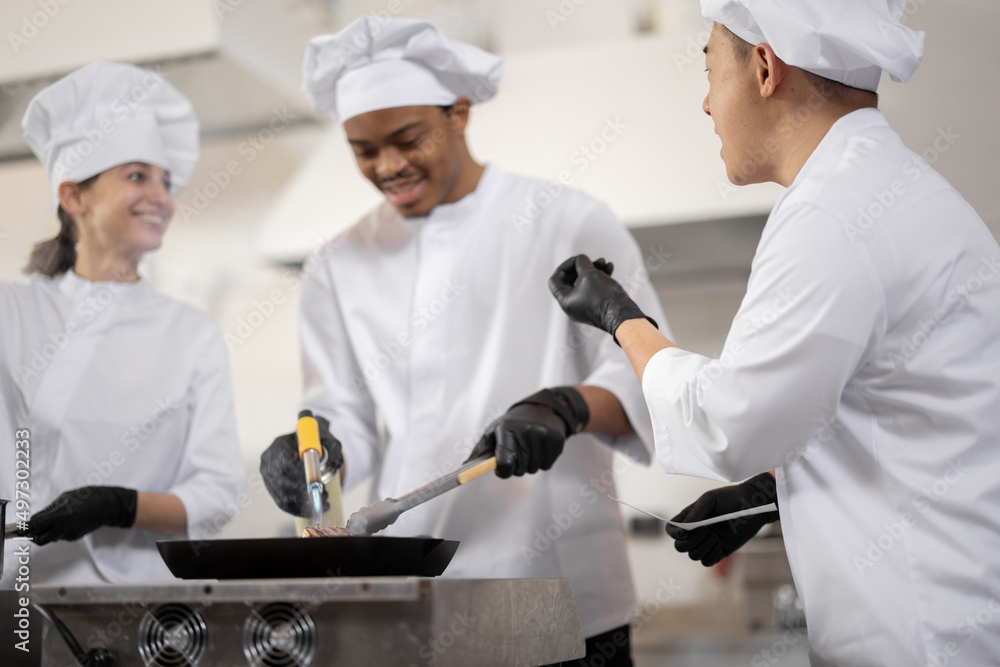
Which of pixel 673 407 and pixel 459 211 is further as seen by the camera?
pixel 459 211

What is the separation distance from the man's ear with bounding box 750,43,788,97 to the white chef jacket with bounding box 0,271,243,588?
1164mm

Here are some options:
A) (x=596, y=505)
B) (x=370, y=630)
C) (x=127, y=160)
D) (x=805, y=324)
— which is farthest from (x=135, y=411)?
(x=805, y=324)

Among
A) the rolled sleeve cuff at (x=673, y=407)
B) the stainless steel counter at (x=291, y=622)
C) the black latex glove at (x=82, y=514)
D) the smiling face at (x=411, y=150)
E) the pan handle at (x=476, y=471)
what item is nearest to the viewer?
the stainless steel counter at (x=291, y=622)

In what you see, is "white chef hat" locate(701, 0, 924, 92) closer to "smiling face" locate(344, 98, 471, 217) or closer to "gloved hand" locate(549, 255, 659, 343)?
"gloved hand" locate(549, 255, 659, 343)

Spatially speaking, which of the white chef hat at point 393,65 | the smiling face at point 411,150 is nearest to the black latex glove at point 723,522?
the smiling face at point 411,150

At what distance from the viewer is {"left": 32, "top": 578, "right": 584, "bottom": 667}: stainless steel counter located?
2.51 ft

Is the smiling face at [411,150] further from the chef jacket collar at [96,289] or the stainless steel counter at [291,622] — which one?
the stainless steel counter at [291,622]

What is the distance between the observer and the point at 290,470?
1.43 metres

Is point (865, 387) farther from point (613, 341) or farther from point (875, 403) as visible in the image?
point (613, 341)

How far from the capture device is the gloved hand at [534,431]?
1.19 metres

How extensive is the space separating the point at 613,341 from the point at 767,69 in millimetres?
607

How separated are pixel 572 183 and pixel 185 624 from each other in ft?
5.99

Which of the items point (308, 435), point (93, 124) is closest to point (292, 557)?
point (308, 435)

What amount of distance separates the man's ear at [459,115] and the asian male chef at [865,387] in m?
0.74
